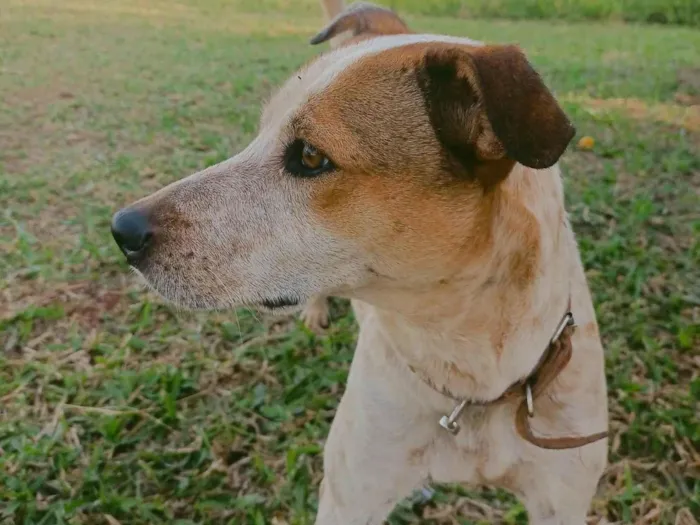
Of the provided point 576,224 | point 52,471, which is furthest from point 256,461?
point 576,224

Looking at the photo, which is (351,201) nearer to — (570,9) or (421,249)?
(421,249)

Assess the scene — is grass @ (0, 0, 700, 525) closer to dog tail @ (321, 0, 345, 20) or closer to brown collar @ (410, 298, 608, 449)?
brown collar @ (410, 298, 608, 449)

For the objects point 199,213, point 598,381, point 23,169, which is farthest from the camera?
point 23,169

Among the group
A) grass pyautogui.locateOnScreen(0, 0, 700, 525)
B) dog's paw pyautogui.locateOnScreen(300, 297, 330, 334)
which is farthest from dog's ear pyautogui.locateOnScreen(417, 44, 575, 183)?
dog's paw pyautogui.locateOnScreen(300, 297, 330, 334)

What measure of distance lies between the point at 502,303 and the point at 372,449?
2.18 ft

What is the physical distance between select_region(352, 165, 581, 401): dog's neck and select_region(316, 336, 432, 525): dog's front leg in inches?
7.1

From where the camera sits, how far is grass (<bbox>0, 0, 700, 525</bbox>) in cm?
281

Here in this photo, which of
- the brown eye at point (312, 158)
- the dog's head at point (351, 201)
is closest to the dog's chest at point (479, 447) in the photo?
the dog's head at point (351, 201)

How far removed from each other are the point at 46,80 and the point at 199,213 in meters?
6.69

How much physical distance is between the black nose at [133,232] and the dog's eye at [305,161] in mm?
441

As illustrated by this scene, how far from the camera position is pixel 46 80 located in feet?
25.5

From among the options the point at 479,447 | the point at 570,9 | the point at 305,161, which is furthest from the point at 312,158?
the point at 570,9

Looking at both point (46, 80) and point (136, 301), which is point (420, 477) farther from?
point (46, 80)

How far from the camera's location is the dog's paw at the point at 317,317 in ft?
12.5
